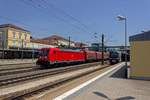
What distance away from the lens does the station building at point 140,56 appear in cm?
2258

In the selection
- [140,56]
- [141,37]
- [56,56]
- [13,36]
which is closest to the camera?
[141,37]

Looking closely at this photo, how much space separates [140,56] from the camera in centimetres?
2294

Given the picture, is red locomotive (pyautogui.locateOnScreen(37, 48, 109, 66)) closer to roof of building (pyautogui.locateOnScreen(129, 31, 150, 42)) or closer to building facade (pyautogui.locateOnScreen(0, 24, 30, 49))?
roof of building (pyautogui.locateOnScreen(129, 31, 150, 42))

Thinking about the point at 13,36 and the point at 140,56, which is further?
the point at 13,36

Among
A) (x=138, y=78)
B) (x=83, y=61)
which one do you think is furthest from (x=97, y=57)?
(x=138, y=78)

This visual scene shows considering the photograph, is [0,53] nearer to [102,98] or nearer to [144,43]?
Answer: [144,43]

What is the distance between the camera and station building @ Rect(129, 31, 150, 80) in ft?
74.1

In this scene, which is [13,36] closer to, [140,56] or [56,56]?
[56,56]

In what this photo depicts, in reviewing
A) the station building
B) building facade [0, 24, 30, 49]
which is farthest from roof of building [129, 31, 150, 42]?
building facade [0, 24, 30, 49]

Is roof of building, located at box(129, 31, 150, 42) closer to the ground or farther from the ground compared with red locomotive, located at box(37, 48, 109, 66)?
farther from the ground

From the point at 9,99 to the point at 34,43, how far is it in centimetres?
9216

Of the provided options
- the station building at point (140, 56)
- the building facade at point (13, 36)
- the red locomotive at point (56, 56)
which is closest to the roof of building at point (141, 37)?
the station building at point (140, 56)

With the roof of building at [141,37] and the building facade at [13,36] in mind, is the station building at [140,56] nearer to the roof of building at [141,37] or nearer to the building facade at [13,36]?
the roof of building at [141,37]

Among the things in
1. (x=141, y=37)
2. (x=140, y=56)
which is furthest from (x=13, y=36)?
(x=141, y=37)
